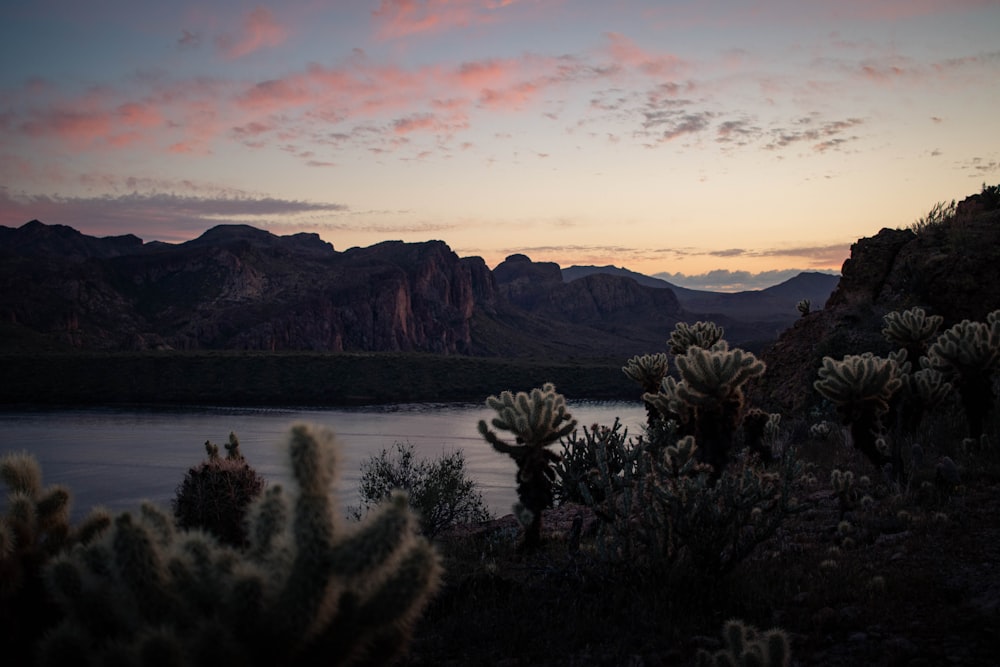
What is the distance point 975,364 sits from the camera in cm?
1204

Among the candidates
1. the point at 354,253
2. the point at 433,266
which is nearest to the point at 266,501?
the point at 433,266

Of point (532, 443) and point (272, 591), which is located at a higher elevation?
point (272, 591)

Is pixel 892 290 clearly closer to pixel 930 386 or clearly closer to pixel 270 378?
pixel 930 386

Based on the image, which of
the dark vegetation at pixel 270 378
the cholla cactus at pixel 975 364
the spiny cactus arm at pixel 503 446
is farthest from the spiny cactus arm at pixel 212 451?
the dark vegetation at pixel 270 378

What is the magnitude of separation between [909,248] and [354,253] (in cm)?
18315

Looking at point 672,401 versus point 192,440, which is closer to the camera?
point 672,401

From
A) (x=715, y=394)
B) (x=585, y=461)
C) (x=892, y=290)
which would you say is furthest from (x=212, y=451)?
(x=892, y=290)

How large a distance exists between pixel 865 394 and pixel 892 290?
1196 centimetres

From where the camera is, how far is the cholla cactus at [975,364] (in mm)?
12062

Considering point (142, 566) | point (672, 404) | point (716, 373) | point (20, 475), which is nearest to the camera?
point (142, 566)

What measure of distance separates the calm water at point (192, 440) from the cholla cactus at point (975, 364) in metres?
12.7

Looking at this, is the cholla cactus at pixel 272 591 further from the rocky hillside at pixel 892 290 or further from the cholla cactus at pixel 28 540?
the rocky hillside at pixel 892 290

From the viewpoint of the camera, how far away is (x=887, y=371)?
11477mm

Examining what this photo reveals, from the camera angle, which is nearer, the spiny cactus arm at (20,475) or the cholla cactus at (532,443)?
the spiny cactus arm at (20,475)
